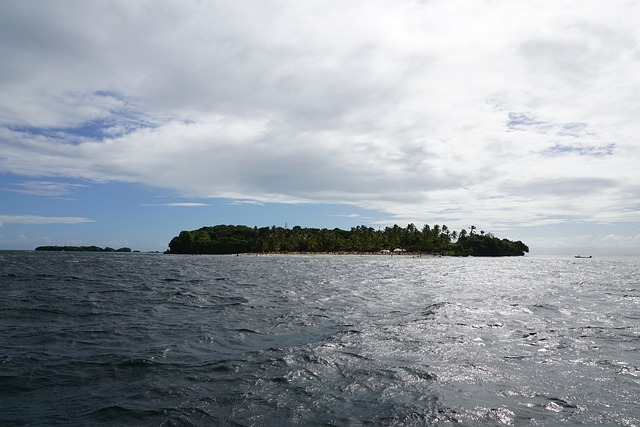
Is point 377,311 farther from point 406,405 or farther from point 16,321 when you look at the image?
point 16,321

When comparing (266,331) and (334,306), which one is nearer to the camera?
(266,331)

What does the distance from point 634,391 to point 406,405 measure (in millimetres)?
6604

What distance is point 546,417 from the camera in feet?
32.9

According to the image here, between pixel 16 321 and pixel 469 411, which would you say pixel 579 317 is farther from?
pixel 16 321

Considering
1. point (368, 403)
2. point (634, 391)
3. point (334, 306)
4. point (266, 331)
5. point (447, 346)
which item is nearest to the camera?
point (368, 403)

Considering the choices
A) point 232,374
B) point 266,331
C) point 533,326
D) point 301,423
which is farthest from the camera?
point 533,326

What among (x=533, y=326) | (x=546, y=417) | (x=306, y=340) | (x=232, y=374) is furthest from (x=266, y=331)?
(x=533, y=326)

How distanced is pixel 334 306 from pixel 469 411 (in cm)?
1905

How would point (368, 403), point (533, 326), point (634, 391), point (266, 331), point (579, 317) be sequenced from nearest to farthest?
point (368, 403) → point (634, 391) → point (266, 331) → point (533, 326) → point (579, 317)

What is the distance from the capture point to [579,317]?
26344mm

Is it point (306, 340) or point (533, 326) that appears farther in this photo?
point (533, 326)

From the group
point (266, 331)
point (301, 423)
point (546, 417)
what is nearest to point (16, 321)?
point (266, 331)

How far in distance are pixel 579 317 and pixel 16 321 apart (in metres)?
30.2

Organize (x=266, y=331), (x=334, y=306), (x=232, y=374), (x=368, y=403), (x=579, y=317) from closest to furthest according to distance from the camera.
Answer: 1. (x=368, y=403)
2. (x=232, y=374)
3. (x=266, y=331)
4. (x=579, y=317)
5. (x=334, y=306)
